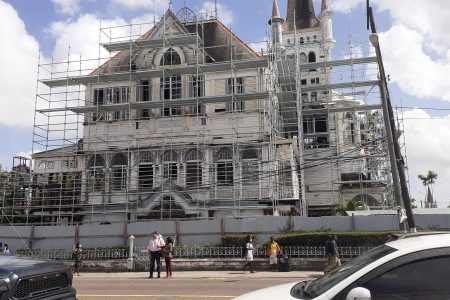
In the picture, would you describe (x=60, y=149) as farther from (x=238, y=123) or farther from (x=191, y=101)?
(x=238, y=123)

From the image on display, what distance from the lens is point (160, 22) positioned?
3441 cm

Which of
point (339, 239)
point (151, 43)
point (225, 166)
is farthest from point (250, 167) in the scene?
point (151, 43)

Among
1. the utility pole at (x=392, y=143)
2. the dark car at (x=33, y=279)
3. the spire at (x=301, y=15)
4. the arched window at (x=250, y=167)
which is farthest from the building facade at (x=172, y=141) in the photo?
the spire at (x=301, y=15)

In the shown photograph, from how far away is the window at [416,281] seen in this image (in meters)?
3.63

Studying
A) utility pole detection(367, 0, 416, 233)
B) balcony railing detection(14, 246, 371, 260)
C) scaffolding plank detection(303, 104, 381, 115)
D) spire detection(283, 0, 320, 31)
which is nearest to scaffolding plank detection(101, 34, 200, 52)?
scaffolding plank detection(303, 104, 381, 115)

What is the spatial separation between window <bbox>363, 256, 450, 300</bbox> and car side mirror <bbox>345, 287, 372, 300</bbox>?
158mm

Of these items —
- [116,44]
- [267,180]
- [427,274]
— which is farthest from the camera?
[116,44]

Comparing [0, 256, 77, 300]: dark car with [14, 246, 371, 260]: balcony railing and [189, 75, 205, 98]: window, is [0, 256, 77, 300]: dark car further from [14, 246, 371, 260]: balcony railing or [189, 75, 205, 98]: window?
[189, 75, 205, 98]: window

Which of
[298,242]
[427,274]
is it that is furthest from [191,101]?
[427,274]

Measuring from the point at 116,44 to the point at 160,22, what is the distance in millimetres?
4106

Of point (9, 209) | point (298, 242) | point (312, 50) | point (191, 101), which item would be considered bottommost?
point (298, 242)

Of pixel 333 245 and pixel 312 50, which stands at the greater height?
pixel 312 50

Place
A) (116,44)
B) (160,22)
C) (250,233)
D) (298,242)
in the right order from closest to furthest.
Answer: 1. (298,242)
2. (250,233)
3. (116,44)
4. (160,22)

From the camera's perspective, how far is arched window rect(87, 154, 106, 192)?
32500 mm
